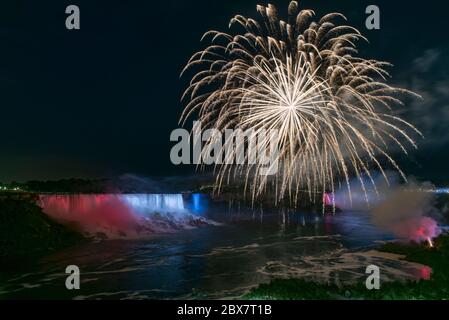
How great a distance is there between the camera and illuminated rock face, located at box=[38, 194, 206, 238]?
179ft

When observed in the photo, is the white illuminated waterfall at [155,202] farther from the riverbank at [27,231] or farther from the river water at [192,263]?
the riverbank at [27,231]

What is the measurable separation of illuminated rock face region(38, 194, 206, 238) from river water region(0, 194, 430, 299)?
0.99 feet

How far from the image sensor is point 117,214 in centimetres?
6494

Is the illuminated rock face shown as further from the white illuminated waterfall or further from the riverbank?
the riverbank

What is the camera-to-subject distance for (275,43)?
87.5 feet

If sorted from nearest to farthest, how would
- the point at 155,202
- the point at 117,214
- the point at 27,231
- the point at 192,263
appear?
1. the point at 192,263
2. the point at 27,231
3. the point at 117,214
4. the point at 155,202

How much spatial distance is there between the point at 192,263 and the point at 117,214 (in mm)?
32651

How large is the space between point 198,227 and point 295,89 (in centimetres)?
4443

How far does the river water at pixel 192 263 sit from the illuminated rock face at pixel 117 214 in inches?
11.9

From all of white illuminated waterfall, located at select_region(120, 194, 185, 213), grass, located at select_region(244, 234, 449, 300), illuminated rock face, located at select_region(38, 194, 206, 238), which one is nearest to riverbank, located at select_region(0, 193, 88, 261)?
illuminated rock face, located at select_region(38, 194, 206, 238)

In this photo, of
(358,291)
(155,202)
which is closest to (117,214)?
(155,202)

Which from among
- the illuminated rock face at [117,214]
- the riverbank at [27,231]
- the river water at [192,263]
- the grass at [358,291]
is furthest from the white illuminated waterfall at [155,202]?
the grass at [358,291]

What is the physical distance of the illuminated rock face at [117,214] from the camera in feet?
179

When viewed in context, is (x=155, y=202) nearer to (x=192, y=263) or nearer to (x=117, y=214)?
(x=117, y=214)
